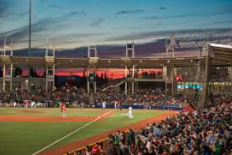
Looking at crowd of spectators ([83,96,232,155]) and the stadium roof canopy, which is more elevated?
the stadium roof canopy

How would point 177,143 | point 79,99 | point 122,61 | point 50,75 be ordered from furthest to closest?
point 50,75 → point 122,61 → point 79,99 → point 177,143

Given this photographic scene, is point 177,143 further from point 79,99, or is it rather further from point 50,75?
point 50,75

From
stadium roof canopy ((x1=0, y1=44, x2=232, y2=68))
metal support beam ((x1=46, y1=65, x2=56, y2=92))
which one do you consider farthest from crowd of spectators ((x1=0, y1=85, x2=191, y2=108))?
stadium roof canopy ((x1=0, y1=44, x2=232, y2=68))

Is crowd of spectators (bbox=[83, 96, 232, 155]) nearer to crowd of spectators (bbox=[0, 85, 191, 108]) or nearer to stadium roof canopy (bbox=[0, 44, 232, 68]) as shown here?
crowd of spectators (bbox=[0, 85, 191, 108])

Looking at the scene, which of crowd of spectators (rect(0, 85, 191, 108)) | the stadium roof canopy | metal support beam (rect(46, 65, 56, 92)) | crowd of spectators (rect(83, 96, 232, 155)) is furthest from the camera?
metal support beam (rect(46, 65, 56, 92))

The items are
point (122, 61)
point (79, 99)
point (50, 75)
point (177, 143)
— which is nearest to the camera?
point (177, 143)

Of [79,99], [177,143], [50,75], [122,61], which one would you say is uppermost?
[122,61]

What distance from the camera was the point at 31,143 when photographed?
19422 mm

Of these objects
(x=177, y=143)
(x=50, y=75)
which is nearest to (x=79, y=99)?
(x=50, y=75)

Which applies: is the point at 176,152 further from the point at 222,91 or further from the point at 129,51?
the point at 129,51

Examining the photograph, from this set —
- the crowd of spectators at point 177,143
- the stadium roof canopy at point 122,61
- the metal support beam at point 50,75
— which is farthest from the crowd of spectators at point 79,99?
the crowd of spectators at point 177,143

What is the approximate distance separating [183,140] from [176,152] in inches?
55.5

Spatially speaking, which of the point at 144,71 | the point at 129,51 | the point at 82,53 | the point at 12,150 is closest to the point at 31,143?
the point at 12,150

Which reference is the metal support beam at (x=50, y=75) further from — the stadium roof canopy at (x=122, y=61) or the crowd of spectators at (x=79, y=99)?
the crowd of spectators at (x=79, y=99)
